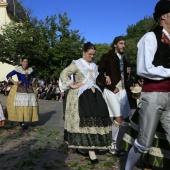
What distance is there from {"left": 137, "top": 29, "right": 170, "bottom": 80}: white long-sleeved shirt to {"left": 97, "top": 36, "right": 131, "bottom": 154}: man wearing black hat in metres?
2.22

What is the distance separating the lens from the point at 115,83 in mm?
5594

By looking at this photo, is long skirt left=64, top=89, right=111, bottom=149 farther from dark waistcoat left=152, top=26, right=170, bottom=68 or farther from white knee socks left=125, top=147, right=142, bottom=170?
dark waistcoat left=152, top=26, right=170, bottom=68

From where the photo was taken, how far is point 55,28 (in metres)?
31.9

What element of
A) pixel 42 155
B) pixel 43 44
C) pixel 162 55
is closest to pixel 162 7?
pixel 162 55

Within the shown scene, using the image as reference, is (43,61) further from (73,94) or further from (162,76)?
(162,76)

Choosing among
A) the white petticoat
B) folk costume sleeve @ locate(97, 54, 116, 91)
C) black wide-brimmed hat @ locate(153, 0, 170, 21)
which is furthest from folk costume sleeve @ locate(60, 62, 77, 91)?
black wide-brimmed hat @ locate(153, 0, 170, 21)

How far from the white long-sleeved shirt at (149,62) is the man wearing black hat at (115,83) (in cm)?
222

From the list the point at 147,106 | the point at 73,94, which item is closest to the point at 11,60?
the point at 73,94

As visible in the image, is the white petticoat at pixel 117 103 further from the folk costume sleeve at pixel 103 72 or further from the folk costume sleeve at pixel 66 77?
the folk costume sleeve at pixel 66 77

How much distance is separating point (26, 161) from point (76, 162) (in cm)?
73

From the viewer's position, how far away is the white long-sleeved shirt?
125 inches

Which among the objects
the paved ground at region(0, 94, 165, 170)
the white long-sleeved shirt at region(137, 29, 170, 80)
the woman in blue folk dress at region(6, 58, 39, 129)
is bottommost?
the paved ground at region(0, 94, 165, 170)

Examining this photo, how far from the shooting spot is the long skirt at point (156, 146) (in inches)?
158

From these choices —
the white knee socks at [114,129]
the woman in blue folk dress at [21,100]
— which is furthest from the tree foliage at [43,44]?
the white knee socks at [114,129]
